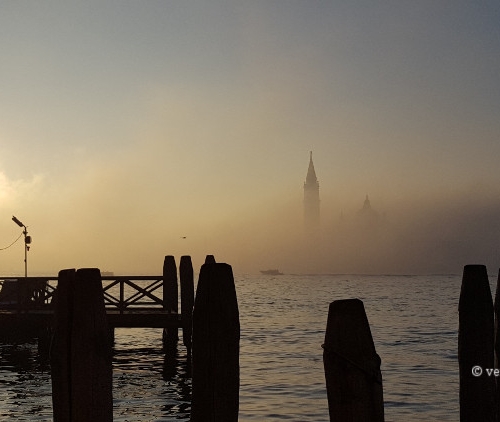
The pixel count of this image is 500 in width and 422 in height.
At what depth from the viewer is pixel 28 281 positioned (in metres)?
25.8

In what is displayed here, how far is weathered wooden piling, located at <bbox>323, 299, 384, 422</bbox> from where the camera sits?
4695 millimetres

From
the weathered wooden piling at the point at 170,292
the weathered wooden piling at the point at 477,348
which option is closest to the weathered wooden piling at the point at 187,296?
the weathered wooden piling at the point at 170,292

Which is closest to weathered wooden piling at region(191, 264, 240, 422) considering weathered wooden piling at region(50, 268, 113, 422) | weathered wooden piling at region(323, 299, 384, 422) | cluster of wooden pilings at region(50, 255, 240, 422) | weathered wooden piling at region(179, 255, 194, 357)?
cluster of wooden pilings at region(50, 255, 240, 422)

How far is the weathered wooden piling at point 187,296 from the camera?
76.4 ft

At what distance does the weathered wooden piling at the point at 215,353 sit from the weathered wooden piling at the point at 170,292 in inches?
750

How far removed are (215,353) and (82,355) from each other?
41.8 inches

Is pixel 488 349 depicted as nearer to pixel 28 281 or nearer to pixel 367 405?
pixel 367 405

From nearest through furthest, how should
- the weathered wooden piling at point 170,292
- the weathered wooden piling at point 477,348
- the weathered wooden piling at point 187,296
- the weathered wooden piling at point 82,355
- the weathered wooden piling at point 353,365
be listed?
1. the weathered wooden piling at point 353,365
2. the weathered wooden piling at point 82,355
3. the weathered wooden piling at point 477,348
4. the weathered wooden piling at point 187,296
5. the weathered wooden piling at point 170,292

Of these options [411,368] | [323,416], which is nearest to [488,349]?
[323,416]

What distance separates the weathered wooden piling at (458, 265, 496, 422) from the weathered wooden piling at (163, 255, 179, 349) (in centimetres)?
1794

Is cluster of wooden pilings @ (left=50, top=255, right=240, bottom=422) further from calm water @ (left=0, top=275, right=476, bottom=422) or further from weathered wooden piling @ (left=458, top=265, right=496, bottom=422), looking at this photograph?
calm water @ (left=0, top=275, right=476, bottom=422)

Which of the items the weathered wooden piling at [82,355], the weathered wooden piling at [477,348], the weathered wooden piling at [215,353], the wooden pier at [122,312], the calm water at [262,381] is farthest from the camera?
the wooden pier at [122,312]

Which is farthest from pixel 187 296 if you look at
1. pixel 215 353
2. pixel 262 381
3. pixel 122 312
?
pixel 215 353

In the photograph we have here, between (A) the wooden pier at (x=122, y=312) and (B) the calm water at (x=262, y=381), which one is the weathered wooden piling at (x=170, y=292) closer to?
(A) the wooden pier at (x=122, y=312)
